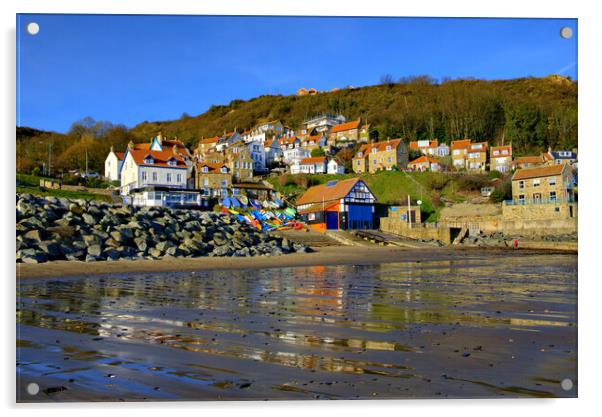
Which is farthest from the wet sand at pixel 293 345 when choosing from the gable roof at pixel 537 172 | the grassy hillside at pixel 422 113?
the gable roof at pixel 537 172

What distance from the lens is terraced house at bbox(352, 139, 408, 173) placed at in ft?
230

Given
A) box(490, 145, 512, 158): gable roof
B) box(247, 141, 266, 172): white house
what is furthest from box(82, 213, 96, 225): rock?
box(247, 141, 266, 172): white house

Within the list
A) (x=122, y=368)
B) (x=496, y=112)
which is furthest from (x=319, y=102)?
(x=122, y=368)

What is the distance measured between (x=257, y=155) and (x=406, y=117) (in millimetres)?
25569

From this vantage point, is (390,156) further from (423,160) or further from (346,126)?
(346,126)

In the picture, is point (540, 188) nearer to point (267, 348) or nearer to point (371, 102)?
point (267, 348)

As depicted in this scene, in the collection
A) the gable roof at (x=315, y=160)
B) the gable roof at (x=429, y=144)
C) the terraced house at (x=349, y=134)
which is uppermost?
the terraced house at (x=349, y=134)

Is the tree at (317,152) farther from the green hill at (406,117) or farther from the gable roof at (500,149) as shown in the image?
the gable roof at (500,149)

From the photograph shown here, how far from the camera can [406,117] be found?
83.2m

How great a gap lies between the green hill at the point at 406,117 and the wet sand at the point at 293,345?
→ 252cm

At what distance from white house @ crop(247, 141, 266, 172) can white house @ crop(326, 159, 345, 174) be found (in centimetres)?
993

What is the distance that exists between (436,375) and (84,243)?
15.4 metres

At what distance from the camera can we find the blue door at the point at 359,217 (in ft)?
150

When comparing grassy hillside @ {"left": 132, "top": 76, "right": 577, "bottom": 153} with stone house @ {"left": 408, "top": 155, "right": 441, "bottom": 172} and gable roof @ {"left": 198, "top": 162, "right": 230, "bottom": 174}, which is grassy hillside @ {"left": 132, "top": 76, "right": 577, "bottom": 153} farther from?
gable roof @ {"left": 198, "top": 162, "right": 230, "bottom": 174}
